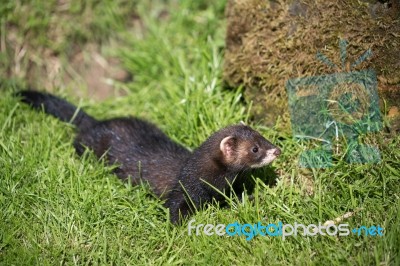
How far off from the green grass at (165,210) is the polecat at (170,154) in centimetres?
17

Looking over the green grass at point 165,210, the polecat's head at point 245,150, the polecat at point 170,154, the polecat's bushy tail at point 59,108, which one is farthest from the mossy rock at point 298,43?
the polecat's bushy tail at point 59,108

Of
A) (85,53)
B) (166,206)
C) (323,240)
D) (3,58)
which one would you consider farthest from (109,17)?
(323,240)

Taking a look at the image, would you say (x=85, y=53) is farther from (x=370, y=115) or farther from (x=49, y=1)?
(x=370, y=115)

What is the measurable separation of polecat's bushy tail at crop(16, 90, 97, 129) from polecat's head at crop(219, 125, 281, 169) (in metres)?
2.01

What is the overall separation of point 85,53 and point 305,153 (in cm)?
411

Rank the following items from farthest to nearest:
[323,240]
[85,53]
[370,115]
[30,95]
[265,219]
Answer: [85,53] < [30,95] < [370,115] < [265,219] < [323,240]

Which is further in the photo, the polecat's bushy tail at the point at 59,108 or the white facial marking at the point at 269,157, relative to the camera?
the polecat's bushy tail at the point at 59,108

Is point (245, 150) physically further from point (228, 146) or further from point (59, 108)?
point (59, 108)

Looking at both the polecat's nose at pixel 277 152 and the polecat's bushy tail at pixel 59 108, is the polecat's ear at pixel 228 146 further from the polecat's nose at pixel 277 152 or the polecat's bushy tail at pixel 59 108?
the polecat's bushy tail at pixel 59 108

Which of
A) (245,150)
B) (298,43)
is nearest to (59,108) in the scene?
(245,150)

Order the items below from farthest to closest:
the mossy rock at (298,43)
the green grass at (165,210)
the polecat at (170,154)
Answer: the polecat at (170,154)
the mossy rock at (298,43)
the green grass at (165,210)

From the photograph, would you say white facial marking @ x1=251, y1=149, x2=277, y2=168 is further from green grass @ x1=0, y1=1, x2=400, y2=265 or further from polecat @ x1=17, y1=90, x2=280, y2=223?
green grass @ x1=0, y1=1, x2=400, y2=265

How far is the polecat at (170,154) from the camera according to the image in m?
5.10

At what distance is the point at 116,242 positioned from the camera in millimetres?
4672
